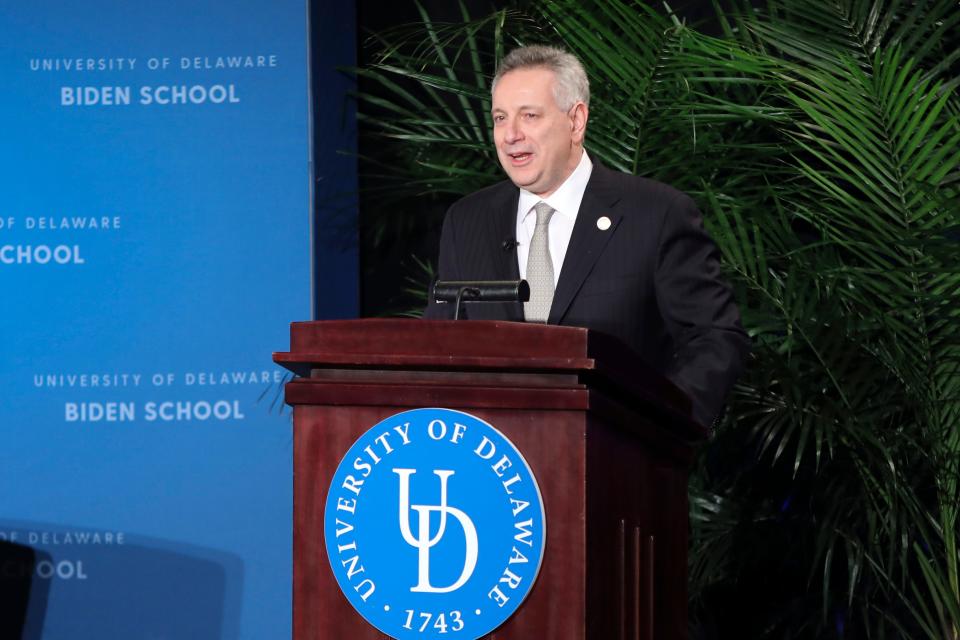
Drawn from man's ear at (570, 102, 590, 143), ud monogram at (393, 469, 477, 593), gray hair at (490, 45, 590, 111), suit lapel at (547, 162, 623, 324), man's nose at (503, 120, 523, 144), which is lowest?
ud monogram at (393, 469, 477, 593)

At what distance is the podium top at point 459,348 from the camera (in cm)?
128

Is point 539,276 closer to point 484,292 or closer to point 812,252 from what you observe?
point 484,292

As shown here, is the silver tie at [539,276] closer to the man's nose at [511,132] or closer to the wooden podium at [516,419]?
the man's nose at [511,132]

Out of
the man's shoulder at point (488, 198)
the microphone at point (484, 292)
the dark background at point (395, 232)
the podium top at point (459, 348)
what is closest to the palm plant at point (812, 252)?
the dark background at point (395, 232)

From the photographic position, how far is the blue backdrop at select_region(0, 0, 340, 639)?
139 inches

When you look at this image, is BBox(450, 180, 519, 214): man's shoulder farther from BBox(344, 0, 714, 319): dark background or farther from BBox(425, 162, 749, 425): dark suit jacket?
BBox(344, 0, 714, 319): dark background

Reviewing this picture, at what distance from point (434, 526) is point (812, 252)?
7.23 ft

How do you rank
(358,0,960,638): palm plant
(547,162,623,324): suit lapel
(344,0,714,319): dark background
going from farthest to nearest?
1. (344,0,714,319): dark background
2. (358,0,960,638): palm plant
3. (547,162,623,324): suit lapel

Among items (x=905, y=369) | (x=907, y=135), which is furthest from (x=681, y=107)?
(x=905, y=369)

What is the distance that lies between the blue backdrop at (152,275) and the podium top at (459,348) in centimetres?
222

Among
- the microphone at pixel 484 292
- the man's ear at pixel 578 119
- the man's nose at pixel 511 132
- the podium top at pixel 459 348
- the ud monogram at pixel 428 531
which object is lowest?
the ud monogram at pixel 428 531

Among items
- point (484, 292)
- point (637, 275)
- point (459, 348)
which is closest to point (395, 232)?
point (637, 275)

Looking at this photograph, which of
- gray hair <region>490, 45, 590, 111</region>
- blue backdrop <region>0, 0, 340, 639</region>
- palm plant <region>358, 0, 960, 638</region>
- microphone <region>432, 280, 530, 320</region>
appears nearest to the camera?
microphone <region>432, 280, 530, 320</region>

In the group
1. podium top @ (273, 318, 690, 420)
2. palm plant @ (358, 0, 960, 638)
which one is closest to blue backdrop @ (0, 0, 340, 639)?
palm plant @ (358, 0, 960, 638)
